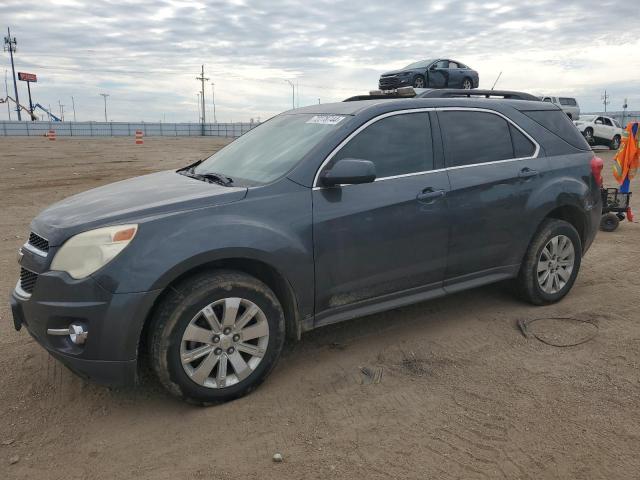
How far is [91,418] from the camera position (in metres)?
3.16

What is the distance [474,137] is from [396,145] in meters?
0.81

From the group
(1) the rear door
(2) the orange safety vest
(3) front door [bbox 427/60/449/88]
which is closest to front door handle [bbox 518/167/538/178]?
(1) the rear door

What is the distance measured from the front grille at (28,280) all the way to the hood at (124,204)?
0.24 metres

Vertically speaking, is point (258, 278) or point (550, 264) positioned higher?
point (258, 278)

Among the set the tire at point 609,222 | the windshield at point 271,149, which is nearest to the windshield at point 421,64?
the tire at point 609,222

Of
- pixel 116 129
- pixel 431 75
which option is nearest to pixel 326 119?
pixel 431 75

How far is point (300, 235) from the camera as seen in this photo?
3.40 meters

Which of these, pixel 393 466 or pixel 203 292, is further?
pixel 203 292

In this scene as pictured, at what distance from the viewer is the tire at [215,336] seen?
302cm

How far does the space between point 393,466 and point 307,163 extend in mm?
1925

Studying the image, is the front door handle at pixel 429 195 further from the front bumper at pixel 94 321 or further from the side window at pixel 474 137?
the front bumper at pixel 94 321

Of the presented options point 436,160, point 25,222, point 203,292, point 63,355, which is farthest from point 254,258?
A: point 25,222

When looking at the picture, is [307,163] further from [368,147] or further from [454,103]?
[454,103]

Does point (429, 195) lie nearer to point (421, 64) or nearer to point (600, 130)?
point (421, 64)
